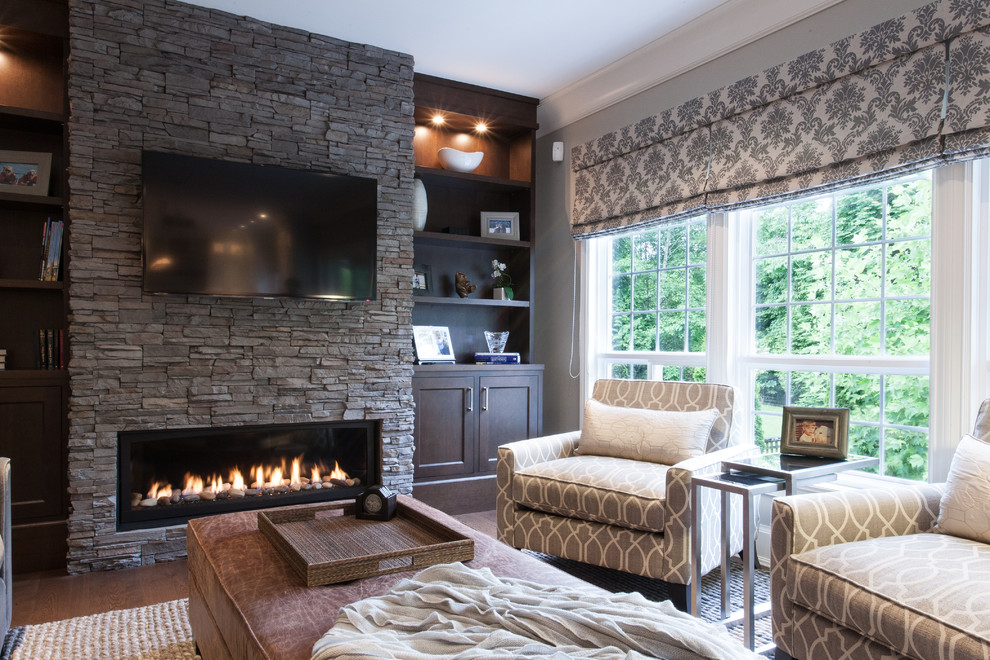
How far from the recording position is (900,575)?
1646mm

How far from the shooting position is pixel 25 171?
3186 mm

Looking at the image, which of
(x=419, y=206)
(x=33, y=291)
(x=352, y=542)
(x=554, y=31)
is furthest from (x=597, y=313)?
(x=33, y=291)

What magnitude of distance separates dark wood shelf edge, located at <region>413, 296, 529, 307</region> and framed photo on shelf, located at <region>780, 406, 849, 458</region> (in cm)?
201

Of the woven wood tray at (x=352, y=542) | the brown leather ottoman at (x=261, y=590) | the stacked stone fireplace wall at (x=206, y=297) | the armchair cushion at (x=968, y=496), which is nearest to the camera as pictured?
the brown leather ottoman at (x=261, y=590)

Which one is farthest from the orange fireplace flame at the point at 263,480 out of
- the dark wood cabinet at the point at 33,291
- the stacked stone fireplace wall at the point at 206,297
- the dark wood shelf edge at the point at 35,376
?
the dark wood shelf edge at the point at 35,376

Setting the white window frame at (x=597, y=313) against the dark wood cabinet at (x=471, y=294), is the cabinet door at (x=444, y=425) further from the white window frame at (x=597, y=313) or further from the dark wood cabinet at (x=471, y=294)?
the white window frame at (x=597, y=313)

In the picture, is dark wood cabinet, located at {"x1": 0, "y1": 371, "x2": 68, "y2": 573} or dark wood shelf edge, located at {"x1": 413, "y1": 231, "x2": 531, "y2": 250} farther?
dark wood shelf edge, located at {"x1": 413, "y1": 231, "x2": 531, "y2": 250}

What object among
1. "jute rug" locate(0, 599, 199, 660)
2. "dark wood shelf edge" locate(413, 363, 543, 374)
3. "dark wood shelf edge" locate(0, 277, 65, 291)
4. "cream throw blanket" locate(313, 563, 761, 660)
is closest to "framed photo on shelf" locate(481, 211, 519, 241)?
"dark wood shelf edge" locate(413, 363, 543, 374)

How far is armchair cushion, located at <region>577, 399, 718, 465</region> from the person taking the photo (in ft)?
9.59

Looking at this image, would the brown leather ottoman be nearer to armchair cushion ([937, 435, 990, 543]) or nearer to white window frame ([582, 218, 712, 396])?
armchair cushion ([937, 435, 990, 543])

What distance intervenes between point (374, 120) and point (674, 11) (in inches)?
65.4

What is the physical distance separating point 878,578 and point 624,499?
1.02m

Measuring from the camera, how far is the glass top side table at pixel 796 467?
226cm

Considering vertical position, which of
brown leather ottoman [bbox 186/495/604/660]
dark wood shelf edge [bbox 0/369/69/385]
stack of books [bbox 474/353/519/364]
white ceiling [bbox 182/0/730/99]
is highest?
white ceiling [bbox 182/0/730/99]
